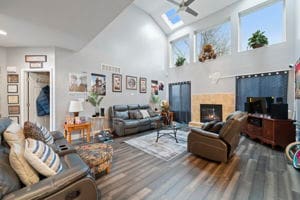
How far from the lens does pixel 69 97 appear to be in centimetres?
462

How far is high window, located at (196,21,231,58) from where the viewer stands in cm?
577

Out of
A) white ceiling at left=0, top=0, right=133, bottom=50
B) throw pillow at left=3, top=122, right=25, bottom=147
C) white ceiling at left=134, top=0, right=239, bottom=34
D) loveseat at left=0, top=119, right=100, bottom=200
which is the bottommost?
loveseat at left=0, top=119, right=100, bottom=200

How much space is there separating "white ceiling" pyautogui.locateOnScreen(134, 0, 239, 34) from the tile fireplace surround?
3302 millimetres

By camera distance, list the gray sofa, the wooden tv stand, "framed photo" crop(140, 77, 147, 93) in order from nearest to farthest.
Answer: the wooden tv stand → the gray sofa → "framed photo" crop(140, 77, 147, 93)

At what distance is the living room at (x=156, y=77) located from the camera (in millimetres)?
2379

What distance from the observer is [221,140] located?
9.34ft

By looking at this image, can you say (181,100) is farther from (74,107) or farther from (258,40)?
(74,107)

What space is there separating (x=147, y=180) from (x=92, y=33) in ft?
10.8

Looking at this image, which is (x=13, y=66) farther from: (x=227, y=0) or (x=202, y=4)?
(x=227, y=0)

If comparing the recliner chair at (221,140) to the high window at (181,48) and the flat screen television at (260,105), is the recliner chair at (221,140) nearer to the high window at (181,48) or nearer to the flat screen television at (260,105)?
the flat screen television at (260,105)

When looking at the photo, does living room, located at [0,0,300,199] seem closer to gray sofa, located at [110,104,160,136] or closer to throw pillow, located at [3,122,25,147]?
gray sofa, located at [110,104,160,136]

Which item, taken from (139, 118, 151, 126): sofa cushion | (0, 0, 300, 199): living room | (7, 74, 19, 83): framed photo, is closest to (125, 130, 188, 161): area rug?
(0, 0, 300, 199): living room

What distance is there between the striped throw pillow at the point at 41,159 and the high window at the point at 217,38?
20.3 ft

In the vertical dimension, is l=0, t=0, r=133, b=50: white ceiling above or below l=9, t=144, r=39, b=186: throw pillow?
above
